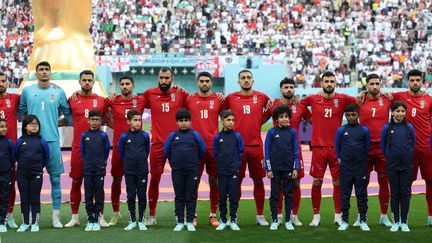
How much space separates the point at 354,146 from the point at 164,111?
2259 millimetres

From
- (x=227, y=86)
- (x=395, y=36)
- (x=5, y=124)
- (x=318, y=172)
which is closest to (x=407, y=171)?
(x=318, y=172)

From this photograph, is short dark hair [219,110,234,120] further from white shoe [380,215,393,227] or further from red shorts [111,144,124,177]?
white shoe [380,215,393,227]

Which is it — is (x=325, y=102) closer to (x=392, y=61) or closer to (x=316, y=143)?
(x=316, y=143)

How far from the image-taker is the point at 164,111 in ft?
31.7

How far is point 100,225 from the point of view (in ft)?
30.4

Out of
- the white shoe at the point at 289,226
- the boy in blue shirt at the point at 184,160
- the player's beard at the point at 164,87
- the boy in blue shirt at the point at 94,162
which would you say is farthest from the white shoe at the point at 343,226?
the boy in blue shirt at the point at 94,162

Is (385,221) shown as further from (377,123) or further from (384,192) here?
(377,123)

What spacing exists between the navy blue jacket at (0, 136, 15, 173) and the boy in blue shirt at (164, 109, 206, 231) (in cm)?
170

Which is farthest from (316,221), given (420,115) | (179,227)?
(420,115)

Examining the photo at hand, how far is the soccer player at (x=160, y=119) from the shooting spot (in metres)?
9.55

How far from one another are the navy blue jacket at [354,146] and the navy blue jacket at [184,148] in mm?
1559

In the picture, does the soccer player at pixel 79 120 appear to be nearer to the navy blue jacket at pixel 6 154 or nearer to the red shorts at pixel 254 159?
the navy blue jacket at pixel 6 154

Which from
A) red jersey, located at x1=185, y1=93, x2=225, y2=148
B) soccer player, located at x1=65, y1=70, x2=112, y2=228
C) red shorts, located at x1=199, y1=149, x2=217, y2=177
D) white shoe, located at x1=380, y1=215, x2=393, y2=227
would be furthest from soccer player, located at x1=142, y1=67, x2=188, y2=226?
white shoe, located at x1=380, y1=215, x2=393, y2=227

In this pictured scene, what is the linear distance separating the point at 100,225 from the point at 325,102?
2.95 metres
